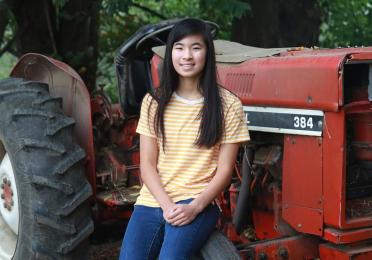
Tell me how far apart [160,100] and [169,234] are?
63 cm

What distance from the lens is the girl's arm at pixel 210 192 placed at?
305 cm

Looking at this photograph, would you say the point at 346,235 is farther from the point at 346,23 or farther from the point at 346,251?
the point at 346,23

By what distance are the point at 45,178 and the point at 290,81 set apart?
146cm

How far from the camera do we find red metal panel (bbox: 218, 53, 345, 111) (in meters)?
3.41

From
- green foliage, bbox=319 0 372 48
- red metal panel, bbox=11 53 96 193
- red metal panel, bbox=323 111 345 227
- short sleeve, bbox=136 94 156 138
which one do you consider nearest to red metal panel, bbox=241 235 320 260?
red metal panel, bbox=323 111 345 227

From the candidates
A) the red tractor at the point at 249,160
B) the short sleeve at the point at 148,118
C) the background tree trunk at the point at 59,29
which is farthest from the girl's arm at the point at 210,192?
the background tree trunk at the point at 59,29

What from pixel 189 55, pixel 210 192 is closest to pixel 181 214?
pixel 210 192

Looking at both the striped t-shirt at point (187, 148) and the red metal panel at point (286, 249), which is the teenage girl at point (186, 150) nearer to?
the striped t-shirt at point (187, 148)

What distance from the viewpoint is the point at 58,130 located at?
4039 millimetres

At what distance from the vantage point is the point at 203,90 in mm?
3232

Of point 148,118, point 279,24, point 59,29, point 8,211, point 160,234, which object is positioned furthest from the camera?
point 279,24

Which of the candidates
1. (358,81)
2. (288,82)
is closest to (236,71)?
(288,82)

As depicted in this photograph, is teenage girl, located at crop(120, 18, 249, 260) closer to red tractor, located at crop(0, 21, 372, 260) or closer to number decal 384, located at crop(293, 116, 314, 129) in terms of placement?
red tractor, located at crop(0, 21, 372, 260)

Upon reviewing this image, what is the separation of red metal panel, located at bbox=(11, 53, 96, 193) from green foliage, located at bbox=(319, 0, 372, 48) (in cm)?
498
